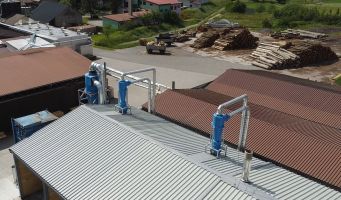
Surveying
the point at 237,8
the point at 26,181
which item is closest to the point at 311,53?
the point at 26,181

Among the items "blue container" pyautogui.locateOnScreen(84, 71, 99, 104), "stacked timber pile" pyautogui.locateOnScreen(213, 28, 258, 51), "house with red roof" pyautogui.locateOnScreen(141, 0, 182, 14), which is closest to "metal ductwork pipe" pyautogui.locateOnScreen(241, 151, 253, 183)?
"blue container" pyautogui.locateOnScreen(84, 71, 99, 104)

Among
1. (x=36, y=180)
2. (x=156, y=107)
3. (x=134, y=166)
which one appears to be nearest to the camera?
(x=134, y=166)

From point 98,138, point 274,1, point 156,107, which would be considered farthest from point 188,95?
point 274,1

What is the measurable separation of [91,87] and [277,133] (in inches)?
441

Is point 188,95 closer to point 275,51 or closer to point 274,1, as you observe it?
point 275,51

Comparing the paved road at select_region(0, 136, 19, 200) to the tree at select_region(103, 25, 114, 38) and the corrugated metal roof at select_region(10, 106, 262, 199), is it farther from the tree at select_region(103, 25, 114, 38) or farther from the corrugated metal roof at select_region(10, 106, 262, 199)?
the tree at select_region(103, 25, 114, 38)

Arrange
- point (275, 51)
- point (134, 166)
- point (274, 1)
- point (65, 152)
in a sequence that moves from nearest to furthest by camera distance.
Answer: point (134, 166)
point (65, 152)
point (275, 51)
point (274, 1)

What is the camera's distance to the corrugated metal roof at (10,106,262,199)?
48.0ft

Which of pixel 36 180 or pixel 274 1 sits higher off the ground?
pixel 274 1

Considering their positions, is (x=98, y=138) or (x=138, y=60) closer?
(x=98, y=138)

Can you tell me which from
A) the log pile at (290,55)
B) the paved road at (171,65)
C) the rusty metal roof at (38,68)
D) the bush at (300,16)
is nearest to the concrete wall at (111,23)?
the paved road at (171,65)

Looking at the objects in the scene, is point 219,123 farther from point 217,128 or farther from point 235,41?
point 235,41

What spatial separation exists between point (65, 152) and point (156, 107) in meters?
8.73

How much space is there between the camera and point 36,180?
1991 cm
